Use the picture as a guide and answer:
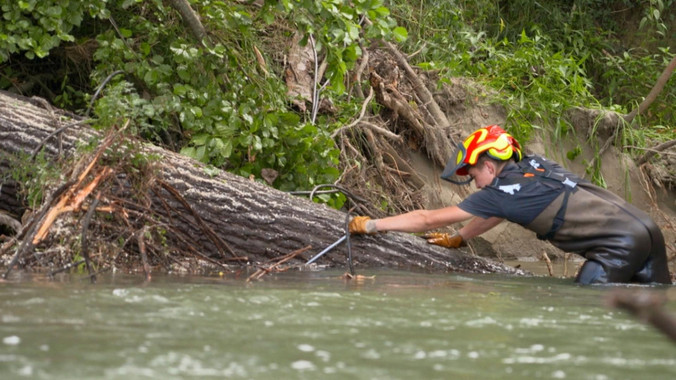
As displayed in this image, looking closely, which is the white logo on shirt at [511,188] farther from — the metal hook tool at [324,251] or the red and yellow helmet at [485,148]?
the metal hook tool at [324,251]

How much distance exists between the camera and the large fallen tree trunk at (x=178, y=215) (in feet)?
15.3

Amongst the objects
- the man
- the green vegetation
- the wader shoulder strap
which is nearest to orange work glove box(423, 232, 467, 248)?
the man

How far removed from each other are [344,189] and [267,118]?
2.49ft

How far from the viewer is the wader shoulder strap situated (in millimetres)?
5273

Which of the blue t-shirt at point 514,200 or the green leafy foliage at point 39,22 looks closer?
the blue t-shirt at point 514,200

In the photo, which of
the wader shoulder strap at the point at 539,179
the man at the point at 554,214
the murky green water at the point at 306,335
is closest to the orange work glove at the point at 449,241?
the man at the point at 554,214

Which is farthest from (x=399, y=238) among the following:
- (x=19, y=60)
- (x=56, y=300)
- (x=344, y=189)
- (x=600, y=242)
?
(x=19, y=60)

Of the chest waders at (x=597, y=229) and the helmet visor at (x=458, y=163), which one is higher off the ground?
the helmet visor at (x=458, y=163)

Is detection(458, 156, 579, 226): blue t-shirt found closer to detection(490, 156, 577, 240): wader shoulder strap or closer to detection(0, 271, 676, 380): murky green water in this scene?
detection(490, 156, 577, 240): wader shoulder strap

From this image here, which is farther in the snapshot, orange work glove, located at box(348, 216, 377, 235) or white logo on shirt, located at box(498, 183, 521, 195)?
orange work glove, located at box(348, 216, 377, 235)

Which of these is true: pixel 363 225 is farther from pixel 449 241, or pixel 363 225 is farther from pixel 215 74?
pixel 215 74

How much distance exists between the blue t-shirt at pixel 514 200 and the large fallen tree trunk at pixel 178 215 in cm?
62

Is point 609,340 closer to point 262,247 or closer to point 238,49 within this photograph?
point 262,247

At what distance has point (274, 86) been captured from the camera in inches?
263
